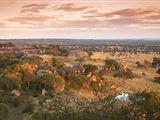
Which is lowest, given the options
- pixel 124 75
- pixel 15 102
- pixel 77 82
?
pixel 124 75

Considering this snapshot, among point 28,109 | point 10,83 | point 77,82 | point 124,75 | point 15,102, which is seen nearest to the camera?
point 28,109

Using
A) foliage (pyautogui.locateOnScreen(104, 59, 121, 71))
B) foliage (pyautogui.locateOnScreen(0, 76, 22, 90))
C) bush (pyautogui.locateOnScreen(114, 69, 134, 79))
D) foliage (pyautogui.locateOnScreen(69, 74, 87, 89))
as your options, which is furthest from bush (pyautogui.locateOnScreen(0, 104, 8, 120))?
foliage (pyautogui.locateOnScreen(104, 59, 121, 71))

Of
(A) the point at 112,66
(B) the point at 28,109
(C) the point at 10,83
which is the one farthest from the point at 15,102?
(A) the point at 112,66

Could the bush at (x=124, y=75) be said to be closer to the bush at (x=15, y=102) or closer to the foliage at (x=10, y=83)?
the foliage at (x=10, y=83)

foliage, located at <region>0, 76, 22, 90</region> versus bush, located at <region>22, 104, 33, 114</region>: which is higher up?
foliage, located at <region>0, 76, 22, 90</region>

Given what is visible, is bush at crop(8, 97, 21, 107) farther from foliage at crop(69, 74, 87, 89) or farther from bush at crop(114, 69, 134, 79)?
bush at crop(114, 69, 134, 79)

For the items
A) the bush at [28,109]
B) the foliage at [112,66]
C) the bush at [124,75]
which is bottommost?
the bush at [124,75]

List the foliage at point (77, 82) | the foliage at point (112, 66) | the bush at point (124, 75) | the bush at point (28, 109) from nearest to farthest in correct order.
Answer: the bush at point (28, 109) → the foliage at point (77, 82) → the bush at point (124, 75) → the foliage at point (112, 66)

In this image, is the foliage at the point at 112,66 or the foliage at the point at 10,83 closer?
the foliage at the point at 10,83

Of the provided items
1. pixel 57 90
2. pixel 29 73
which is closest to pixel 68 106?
pixel 57 90

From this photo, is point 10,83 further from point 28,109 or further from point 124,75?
point 124,75

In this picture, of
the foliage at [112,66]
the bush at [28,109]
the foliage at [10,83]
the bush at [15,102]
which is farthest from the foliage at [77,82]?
the foliage at [112,66]
